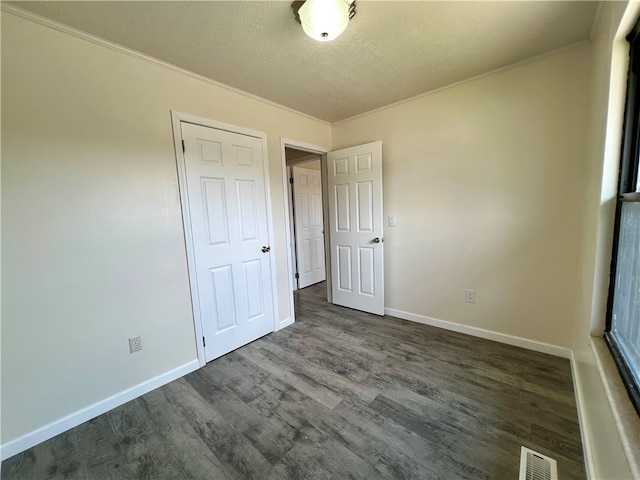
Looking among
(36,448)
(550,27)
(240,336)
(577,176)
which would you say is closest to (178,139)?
(240,336)

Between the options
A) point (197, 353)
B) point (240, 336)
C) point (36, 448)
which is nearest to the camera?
point (36, 448)

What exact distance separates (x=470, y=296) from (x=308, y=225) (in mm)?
2715

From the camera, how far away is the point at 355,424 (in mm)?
1538

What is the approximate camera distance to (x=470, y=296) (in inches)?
98.4

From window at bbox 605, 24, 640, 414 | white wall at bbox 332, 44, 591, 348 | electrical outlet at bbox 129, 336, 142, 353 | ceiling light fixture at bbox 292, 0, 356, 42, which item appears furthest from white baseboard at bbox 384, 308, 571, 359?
ceiling light fixture at bbox 292, 0, 356, 42

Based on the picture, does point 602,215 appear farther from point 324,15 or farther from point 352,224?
point 352,224

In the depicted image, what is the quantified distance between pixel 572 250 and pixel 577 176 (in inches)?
22.2

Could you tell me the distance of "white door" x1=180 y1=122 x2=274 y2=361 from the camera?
6.98 feet

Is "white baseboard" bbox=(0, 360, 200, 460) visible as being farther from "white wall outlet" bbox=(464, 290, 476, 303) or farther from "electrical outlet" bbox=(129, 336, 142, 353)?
"white wall outlet" bbox=(464, 290, 476, 303)

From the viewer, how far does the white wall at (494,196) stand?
1970mm

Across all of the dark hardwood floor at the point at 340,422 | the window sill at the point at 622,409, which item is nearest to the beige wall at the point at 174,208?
the window sill at the point at 622,409

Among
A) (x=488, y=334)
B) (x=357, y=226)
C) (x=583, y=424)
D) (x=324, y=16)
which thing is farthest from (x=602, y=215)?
(x=357, y=226)

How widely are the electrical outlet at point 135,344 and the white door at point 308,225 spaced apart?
266 centimetres

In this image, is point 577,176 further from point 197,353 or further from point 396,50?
point 197,353
